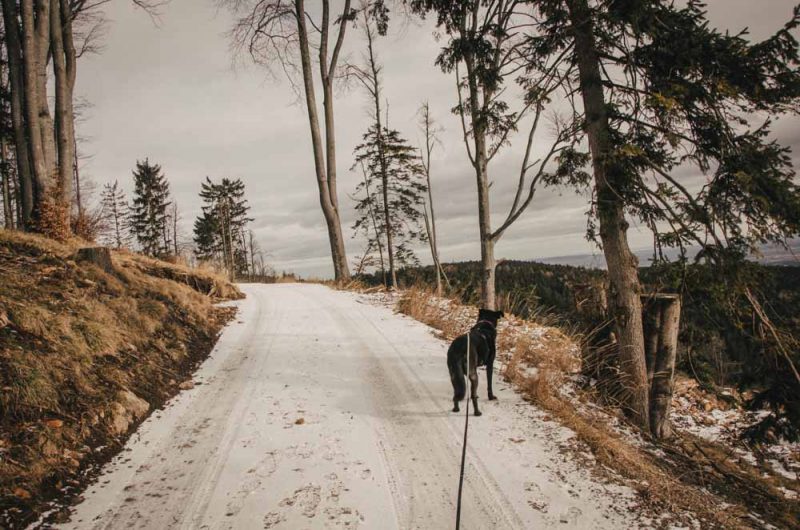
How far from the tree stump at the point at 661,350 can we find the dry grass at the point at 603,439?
0.61 meters

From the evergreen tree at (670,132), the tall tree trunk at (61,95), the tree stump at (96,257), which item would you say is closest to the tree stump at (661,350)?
the evergreen tree at (670,132)

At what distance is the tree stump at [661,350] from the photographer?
4.41m

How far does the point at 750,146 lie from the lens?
11.5 feet

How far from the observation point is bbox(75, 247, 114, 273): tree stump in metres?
6.16

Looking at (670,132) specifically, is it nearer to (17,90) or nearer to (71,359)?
(71,359)

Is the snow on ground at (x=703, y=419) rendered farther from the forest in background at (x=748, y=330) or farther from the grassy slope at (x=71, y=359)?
the grassy slope at (x=71, y=359)

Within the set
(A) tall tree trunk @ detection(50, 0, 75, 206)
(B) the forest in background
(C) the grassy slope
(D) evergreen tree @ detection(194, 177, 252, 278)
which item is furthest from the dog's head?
(D) evergreen tree @ detection(194, 177, 252, 278)

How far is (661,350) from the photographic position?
4535 millimetres

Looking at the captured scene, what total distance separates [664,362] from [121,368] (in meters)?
6.49

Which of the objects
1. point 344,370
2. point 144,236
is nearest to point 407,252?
point 344,370

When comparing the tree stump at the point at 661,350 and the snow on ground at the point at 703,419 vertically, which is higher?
the tree stump at the point at 661,350

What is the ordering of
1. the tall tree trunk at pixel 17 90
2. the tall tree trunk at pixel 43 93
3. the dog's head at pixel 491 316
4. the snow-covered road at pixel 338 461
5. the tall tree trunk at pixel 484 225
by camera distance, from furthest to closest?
the tall tree trunk at pixel 17 90, the tall tree trunk at pixel 43 93, the tall tree trunk at pixel 484 225, the dog's head at pixel 491 316, the snow-covered road at pixel 338 461

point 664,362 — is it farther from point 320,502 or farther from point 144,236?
point 144,236

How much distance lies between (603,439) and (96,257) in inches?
308
